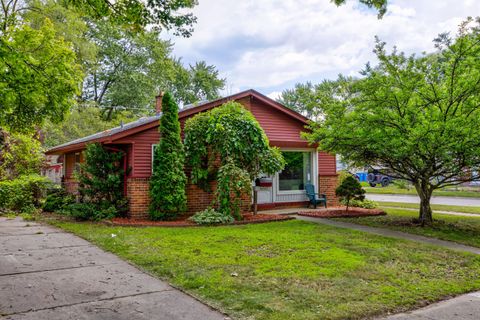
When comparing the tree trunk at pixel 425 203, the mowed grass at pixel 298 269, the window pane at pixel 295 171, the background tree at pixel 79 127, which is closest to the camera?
the mowed grass at pixel 298 269

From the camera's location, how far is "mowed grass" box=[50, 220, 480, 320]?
4031 millimetres

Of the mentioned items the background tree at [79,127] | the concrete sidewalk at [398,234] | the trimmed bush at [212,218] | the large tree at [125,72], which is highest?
the large tree at [125,72]

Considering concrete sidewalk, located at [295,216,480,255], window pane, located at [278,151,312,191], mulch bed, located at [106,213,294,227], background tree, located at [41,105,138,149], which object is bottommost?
concrete sidewalk, located at [295,216,480,255]

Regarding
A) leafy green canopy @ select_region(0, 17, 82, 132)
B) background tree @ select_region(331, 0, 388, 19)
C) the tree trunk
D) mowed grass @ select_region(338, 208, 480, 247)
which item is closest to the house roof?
leafy green canopy @ select_region(0, 17, 82, 132)

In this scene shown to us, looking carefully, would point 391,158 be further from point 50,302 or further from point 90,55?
point 90,55

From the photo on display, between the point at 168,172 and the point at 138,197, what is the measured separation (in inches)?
52.9

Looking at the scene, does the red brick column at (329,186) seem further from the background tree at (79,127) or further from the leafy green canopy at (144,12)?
the background tree at (79,127)

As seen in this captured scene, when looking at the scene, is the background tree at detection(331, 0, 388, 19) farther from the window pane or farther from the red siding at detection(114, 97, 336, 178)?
the window pane

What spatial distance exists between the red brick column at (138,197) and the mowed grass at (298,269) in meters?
2.11

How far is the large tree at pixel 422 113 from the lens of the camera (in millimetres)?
7883

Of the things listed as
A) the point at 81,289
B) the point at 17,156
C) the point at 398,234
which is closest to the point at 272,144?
the point at 398,234

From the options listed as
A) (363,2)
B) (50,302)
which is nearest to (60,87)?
(50,302)

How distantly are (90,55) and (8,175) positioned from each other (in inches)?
436

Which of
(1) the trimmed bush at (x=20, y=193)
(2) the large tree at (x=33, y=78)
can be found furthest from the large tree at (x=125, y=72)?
(2) the large tree at (x=33, y=78)
